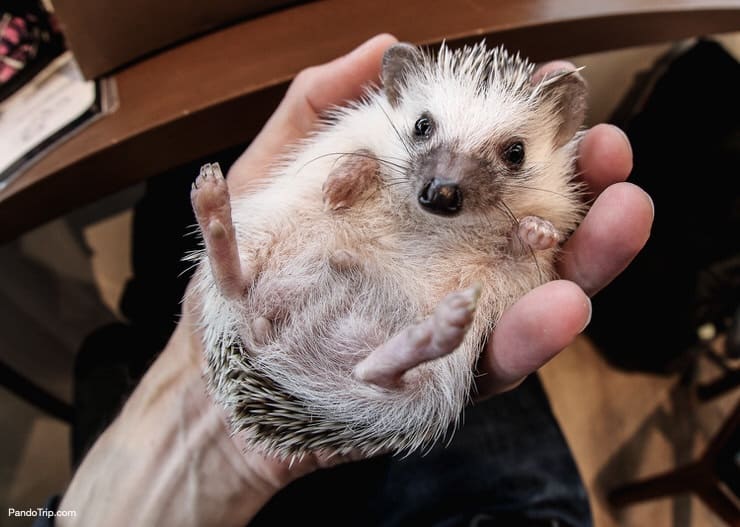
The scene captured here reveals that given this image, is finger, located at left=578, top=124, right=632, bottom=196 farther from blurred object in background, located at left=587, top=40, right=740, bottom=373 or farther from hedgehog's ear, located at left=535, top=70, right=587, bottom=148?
blurred object in background, located at left=587, top=40, right=740, bottom=373

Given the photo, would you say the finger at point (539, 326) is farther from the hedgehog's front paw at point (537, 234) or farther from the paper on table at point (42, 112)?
the paper on table at point (42, 112)

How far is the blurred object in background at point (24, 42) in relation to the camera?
203 cm

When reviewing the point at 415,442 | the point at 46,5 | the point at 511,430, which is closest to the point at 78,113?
the point at 46,5

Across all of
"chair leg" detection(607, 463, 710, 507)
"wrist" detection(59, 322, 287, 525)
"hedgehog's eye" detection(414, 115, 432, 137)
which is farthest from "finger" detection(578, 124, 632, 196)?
"chair leg" detection(607, 463, 710, 507)

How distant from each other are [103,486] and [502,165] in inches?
64.1

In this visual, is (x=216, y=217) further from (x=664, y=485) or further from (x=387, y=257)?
(x=664, y=485)

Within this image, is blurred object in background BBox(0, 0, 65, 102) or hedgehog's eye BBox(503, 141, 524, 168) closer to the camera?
hedgehog's eye BBox(503, 141, 524, 168)

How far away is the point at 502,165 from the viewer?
4.85ft

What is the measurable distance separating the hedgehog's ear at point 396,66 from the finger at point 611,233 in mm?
670

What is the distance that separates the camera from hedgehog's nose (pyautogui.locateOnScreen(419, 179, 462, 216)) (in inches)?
50.8

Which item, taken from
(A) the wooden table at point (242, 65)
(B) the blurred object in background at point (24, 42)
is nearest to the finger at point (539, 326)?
(A) the wooden table at point (242, 65)

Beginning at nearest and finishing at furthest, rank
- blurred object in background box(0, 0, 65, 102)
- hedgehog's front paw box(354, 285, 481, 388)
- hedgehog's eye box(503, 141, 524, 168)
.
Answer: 1. hedgehog's front paw box(354, 285, 481, 388)
2. hedgehog's eye box(503, 141, 524, 168)
3. blurred object in background box(0, 0, 65, 102)

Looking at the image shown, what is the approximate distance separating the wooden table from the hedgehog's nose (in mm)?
749

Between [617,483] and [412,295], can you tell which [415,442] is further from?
[617,483]
